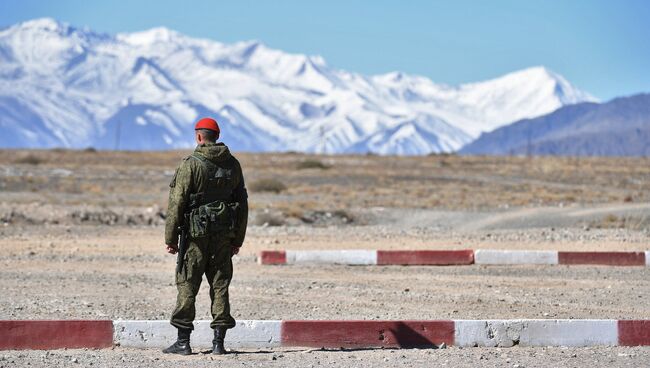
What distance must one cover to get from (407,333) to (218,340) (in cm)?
157

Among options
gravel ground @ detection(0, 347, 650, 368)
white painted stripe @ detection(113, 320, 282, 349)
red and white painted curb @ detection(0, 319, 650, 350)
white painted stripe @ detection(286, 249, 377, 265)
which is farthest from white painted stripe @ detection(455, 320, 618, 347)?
white painted stripe @ detection(286, 249, 377, 265)

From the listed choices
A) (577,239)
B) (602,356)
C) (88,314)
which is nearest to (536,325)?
(602,356)

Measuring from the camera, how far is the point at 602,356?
9.00 metres

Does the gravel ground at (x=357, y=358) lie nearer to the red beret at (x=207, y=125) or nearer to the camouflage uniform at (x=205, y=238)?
the camouflage uniform at (x=205, y=238)

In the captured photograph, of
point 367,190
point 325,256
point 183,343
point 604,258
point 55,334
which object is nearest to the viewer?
point 183,343

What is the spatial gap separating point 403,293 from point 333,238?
9793 millimetres

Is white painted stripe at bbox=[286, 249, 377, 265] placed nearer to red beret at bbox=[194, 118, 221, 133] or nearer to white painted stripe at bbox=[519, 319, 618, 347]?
white painted stripe at bbox=[519, 319, 618, 347]

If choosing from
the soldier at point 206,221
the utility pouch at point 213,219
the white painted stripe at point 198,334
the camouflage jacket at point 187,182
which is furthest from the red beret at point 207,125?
the white painted stripe at point 198,334

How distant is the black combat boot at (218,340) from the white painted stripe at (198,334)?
0.42m

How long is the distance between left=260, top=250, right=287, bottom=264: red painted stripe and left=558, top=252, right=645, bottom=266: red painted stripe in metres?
3.89

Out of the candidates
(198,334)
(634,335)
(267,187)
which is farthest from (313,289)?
(267,187)

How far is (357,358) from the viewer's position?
350 inches

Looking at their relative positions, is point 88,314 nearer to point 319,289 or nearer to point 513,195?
point 319,289

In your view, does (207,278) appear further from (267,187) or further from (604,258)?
(267,187)
